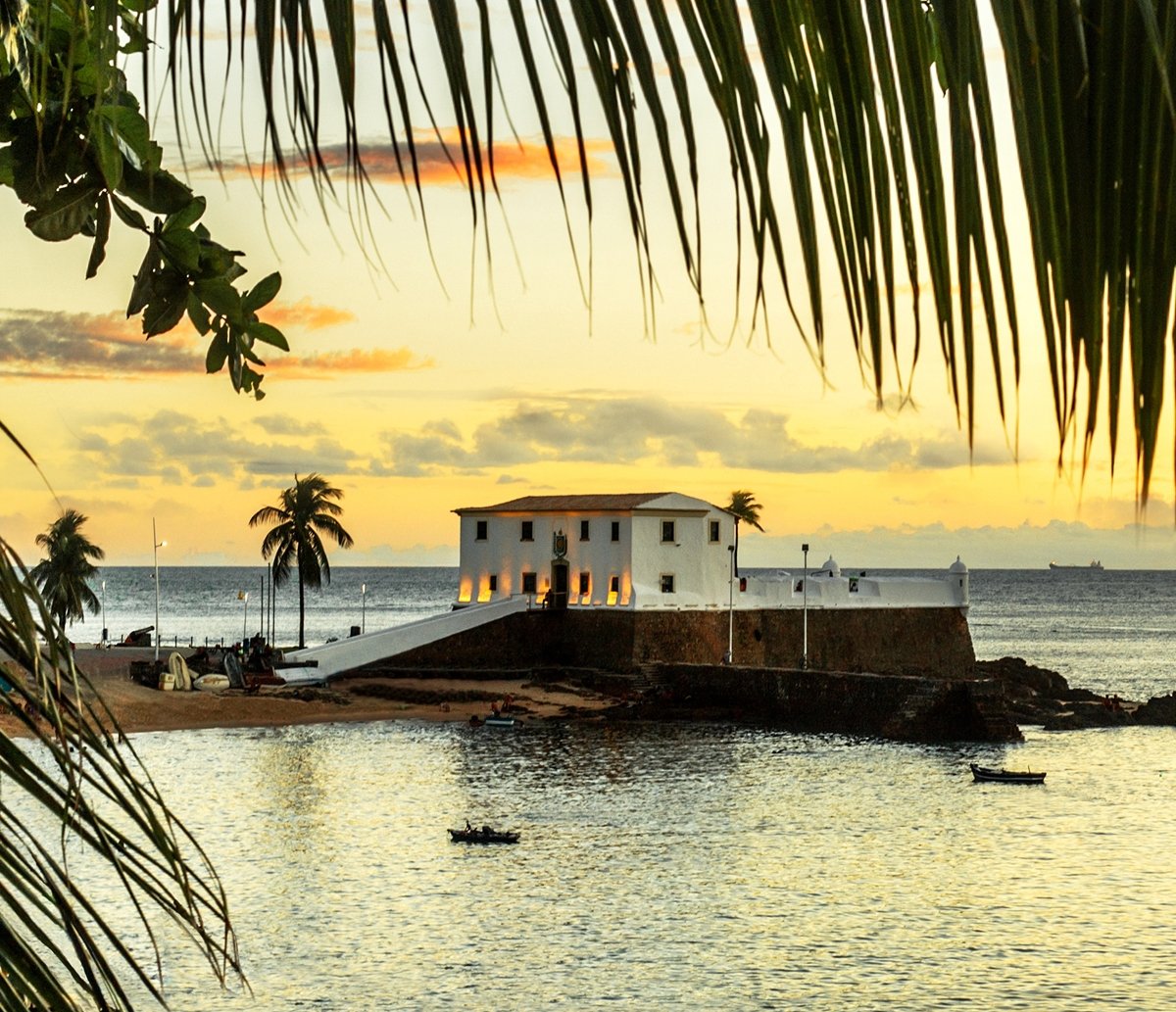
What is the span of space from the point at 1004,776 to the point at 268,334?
4125 cm

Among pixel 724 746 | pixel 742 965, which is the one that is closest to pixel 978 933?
pixel 742 965

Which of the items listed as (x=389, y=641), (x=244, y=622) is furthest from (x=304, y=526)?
(x=244, y=622)

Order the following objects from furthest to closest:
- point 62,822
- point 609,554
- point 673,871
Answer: point 609,554, point 673,871, point 62,822

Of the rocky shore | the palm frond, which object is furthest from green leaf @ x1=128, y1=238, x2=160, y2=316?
the rocky shore

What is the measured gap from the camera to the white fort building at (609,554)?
53.5 meters

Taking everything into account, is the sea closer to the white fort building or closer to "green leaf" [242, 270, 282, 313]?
the white fort building

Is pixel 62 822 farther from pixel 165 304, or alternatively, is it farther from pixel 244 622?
pixel 244 622

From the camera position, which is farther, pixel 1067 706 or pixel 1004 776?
pixel 1067 706

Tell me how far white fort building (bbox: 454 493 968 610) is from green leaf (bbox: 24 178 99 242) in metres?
51.7

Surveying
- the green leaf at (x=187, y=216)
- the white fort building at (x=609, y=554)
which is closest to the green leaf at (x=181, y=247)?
the green leaf at (x=187, y=216)

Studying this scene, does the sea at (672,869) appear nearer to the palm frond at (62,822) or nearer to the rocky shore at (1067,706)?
the rocky shore at (1067,706)

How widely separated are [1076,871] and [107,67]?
1318 inches

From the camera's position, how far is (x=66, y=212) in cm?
131

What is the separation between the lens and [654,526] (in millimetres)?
53688
